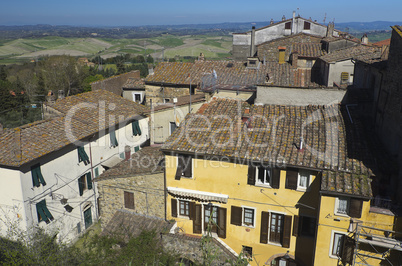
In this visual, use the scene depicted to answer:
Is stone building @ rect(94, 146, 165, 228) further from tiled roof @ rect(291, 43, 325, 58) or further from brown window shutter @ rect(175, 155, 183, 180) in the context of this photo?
tiled roof @ rect(291, 43, 325, 58)

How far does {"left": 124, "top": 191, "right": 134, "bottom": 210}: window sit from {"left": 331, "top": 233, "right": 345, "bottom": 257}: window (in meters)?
9.86

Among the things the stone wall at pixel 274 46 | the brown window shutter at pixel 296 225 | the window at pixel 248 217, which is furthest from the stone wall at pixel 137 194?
the stone wall at pixel 274 46

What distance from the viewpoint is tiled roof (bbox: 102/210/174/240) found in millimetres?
16250

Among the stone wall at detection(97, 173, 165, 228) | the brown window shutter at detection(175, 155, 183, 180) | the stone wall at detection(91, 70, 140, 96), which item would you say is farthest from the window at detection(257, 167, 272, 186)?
the stone wall at detection(91, 70, 140, 96)

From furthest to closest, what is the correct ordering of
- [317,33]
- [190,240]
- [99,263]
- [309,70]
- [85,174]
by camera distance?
[317,33]
[309,70]
[85,174]
[190,240]
[99,263]

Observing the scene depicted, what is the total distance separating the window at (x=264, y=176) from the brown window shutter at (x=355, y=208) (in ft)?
9.88

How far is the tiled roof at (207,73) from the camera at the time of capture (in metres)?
26.9

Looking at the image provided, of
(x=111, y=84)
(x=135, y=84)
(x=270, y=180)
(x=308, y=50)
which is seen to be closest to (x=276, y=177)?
(x=270, y=180)

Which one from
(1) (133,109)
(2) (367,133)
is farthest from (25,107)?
(2) (367,133)

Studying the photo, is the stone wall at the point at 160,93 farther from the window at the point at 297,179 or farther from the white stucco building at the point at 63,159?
the window at the point at 297,179

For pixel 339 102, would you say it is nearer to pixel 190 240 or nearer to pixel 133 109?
pixel 190 240

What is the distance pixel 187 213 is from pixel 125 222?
3378 mm

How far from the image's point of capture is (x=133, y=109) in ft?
83.7

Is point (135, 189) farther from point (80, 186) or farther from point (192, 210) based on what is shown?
point (80, 186)
